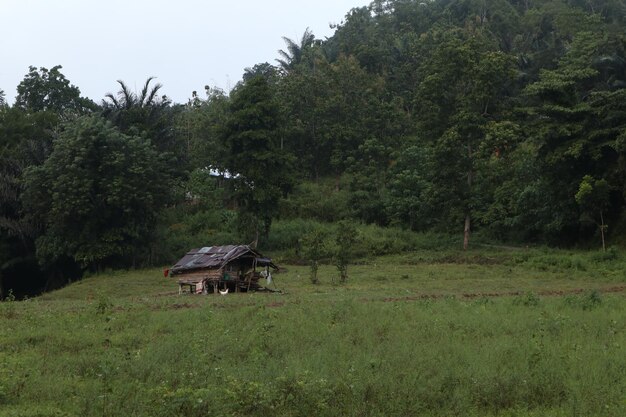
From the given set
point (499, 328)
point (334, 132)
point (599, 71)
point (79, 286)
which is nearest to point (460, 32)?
point (334, 132)

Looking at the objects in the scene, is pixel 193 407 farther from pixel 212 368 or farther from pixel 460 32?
pixel 460 32

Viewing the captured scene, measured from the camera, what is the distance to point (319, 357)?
38.5ft

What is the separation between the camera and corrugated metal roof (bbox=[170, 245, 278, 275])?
2716 cm

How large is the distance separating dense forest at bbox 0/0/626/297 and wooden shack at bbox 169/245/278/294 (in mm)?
9786

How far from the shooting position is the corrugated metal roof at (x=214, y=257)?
1069 inches

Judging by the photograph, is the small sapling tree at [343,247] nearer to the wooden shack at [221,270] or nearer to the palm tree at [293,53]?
the wooden shack at [221,270]

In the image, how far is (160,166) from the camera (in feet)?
129

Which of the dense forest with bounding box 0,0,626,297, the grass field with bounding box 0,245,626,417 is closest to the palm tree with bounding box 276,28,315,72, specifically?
the dense forest with bounding box 0,0,626,297

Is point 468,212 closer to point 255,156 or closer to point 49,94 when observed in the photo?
point 255,156

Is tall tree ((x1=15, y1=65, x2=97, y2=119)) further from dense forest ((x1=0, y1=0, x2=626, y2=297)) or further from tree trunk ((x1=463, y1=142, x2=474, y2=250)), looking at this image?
tree trunk ((x1=463, y1=142, x2=474, y2=250))

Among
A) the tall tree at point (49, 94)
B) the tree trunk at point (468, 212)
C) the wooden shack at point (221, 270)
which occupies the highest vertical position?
the tall tree at point (49, 94)

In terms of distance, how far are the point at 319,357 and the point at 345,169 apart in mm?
41253

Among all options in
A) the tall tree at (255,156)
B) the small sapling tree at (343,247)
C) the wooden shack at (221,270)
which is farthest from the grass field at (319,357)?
the tall tree at (255,156)

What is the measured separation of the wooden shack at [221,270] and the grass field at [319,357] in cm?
510
